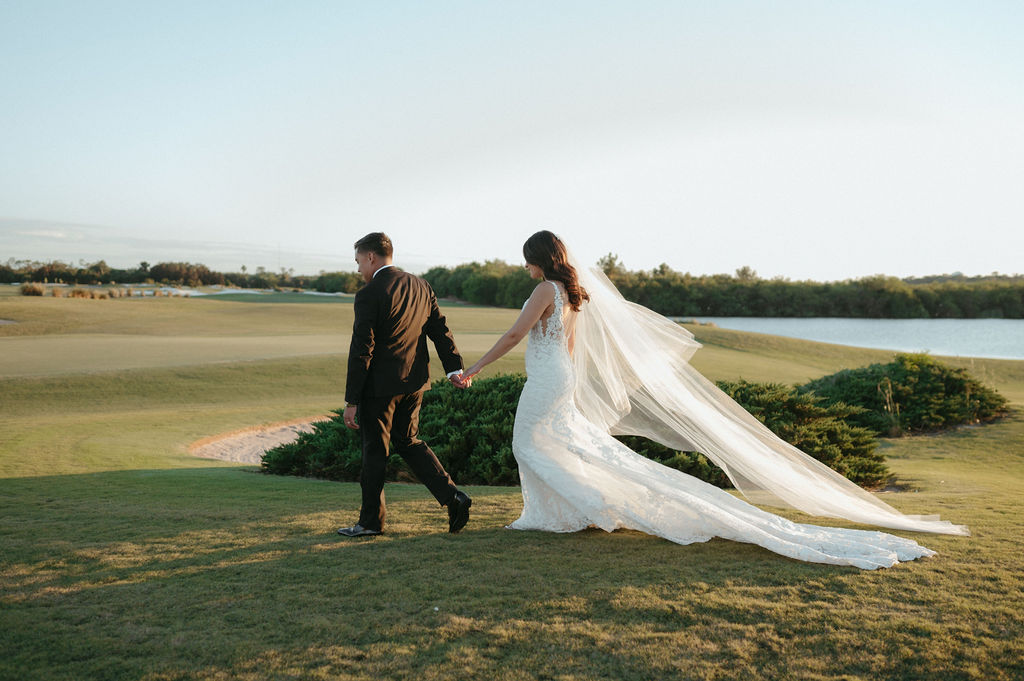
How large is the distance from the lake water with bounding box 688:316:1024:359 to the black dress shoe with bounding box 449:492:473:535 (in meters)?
28.6

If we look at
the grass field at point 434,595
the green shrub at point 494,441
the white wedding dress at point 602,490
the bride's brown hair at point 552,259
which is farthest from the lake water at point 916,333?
the bride's brown hair at point 552,259

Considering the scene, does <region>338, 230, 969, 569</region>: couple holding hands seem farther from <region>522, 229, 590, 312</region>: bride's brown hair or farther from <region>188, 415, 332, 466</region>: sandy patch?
→ <region>188, 415, 332, 466</region>: sandy patch

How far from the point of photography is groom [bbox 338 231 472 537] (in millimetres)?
5246

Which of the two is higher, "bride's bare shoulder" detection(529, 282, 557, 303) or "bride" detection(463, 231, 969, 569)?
"bride's bare shoulder" detection(529, 282, 557, 303)

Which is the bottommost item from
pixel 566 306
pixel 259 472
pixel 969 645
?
pixel 259 472

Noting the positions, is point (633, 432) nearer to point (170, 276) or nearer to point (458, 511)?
point (458, 511)

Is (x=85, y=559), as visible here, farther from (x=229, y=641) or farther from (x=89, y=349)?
(x=89, y=349)

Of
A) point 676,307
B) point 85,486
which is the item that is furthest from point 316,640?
point 676,307

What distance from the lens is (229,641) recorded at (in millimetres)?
3465

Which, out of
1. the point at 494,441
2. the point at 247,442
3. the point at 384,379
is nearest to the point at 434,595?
the point at 384,379

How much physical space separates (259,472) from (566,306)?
221 inches

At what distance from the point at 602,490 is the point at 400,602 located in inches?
75.0

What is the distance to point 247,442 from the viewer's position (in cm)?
1190

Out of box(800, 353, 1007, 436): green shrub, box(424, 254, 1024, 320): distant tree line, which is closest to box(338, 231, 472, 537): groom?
box(800, 353, 1007, 436): green shrub
